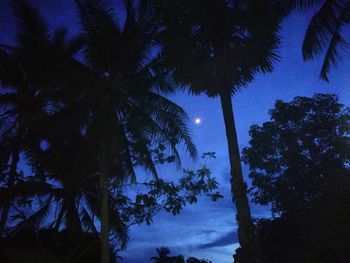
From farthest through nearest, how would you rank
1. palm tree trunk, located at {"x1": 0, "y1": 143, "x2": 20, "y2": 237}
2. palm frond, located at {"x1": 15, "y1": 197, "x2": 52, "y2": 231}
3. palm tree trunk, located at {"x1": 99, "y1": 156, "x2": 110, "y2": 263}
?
palm frond, located at {"x1": 15, "y1": 197, "x2": 52, "y2": 231} → palm tree trunk, located at {"x1": 0, "y1": 143, "x2": 20, "y2": 237} → palm tree trunk, located at {"x1": 99, "y1": 156, "x2": 110, "y2": 263}

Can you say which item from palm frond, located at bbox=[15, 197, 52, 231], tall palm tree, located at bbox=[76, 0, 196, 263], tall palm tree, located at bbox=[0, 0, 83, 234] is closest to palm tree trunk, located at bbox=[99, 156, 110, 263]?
tall palm tree, located at bbox=[76, 0, 196, 263]

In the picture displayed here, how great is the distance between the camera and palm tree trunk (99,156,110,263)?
12897 millimetres

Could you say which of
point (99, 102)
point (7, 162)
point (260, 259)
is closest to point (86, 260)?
point (7, 162)

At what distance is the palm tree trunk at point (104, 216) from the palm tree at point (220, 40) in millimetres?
4743

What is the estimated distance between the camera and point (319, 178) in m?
22.0

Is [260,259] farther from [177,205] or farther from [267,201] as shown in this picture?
[267,201]

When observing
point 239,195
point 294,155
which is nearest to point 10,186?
point 239,195

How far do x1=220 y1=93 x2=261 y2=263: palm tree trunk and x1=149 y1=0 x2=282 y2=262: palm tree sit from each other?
0.05 m

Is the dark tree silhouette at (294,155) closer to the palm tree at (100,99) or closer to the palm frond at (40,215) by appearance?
the palm tree at (100,99)

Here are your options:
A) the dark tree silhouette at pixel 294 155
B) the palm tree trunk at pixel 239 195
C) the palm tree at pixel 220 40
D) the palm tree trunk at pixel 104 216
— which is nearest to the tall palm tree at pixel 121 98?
the palm tree trunk at pixel 104 216

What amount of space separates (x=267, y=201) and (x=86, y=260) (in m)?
11.9

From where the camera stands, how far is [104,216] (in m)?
13.5

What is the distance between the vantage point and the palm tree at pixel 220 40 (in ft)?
42.5

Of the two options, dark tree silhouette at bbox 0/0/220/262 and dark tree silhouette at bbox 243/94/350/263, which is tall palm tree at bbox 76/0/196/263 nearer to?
dark tree silhouette at bbox 0/0/220/262
